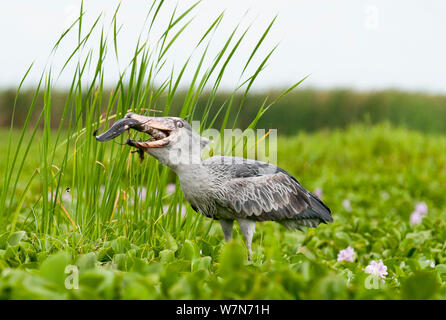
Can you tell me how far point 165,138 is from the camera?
2.05m

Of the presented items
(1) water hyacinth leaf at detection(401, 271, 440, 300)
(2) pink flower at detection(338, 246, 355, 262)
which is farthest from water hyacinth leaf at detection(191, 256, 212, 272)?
(2) pink flower at detection(338, 246, 355, 262)

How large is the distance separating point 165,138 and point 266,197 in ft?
1.91

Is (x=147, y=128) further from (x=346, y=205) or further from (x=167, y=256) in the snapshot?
(x=346, y=205)

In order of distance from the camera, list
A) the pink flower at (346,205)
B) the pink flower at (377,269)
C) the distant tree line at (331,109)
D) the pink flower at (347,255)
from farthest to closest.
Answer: the distant tree line at (331,109) < the pink flower at (346,205) < the pink flower at (347,255) < the pink flower at (377,269)

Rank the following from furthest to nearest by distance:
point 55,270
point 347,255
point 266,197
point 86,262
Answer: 1. point 347,255
2. point 266,197
3. point 86,262
4. point 55,270

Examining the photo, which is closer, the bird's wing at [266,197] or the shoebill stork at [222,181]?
the shoebill stork at [222,181]

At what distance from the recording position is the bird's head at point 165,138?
2002 mm

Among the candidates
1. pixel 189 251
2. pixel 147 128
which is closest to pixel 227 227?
pixel 189 251

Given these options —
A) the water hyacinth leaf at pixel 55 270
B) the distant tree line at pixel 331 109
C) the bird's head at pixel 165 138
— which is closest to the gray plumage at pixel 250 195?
the bird's head at pixel 165 138

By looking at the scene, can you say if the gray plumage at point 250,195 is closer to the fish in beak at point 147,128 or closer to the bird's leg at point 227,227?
the bird's leg at point 227,227

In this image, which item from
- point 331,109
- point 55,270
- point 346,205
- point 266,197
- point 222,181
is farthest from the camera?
point 331,109

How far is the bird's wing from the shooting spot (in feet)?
7.30

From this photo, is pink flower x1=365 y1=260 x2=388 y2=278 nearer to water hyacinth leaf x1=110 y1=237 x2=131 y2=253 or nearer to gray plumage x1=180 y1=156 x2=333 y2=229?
gray plumage x1=180 y1=156 x2=333 y2=229

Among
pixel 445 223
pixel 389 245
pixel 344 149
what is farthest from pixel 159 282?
pixel 344 149
